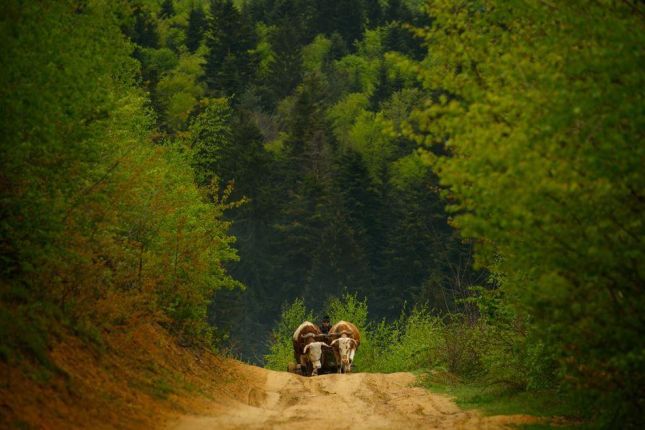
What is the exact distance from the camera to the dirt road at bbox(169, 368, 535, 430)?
51.0ft

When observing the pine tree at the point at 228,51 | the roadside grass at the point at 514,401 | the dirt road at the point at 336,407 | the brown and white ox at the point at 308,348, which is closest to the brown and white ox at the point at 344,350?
the brown and white ox at the point at 308,348

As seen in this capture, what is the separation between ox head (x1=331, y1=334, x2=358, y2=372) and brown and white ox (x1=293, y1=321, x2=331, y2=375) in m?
0.45

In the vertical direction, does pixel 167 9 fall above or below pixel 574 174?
below

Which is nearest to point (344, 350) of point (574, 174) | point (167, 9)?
point (574, 174)

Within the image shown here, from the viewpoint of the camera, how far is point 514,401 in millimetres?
19672

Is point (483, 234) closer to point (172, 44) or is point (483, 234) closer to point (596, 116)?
point (596, 116)

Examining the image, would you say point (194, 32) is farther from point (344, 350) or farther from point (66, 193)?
point (66, 193)

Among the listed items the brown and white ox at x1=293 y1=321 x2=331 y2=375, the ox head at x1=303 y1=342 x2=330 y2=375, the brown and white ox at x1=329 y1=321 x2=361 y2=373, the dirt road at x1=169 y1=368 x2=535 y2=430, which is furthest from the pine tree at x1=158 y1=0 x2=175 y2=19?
the dirt road at x1=169 y1=368 x2=535 y2=430

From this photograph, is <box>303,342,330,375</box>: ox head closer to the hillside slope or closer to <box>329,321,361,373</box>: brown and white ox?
<box>329,321,361,373</box>: brown and white ox

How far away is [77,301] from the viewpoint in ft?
56.7

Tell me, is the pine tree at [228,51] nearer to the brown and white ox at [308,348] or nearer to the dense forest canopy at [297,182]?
the dense forest canopy at [297,182]

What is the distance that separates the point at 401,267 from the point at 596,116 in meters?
73.3

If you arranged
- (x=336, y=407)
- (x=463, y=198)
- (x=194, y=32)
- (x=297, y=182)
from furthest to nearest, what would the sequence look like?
(x=194, y=32), (x=297, y=182), (x=336, y=407), (x=463, y=198)

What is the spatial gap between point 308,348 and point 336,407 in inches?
A: 433
